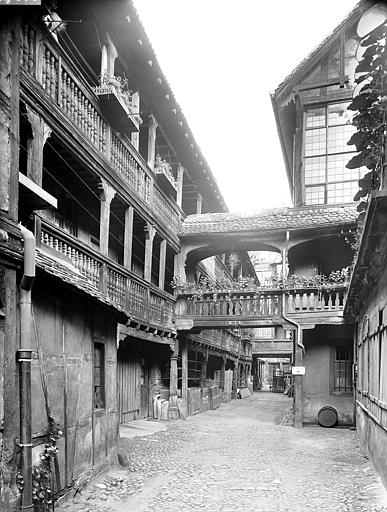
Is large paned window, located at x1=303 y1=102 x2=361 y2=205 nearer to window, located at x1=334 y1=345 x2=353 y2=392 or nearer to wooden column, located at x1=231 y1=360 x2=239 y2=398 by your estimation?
window, located at x1=334 y1=345 x2=353 y2=392

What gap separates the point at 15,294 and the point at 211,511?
13.9ft

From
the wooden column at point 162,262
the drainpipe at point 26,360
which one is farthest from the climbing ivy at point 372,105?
the wooden column at point 162,262

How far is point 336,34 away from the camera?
19.8 meters

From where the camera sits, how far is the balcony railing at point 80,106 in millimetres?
9320

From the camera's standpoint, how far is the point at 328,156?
2027cm

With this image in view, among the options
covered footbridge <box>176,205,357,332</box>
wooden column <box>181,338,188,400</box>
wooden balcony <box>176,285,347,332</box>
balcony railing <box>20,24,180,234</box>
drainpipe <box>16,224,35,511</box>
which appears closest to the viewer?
drainpipe <box>16,224,35,511</box>

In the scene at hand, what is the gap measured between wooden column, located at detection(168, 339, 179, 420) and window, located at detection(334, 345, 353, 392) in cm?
560

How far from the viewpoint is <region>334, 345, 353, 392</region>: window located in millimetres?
18344

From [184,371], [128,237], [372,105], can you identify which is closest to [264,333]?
[184,371]

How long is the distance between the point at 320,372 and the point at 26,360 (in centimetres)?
1436

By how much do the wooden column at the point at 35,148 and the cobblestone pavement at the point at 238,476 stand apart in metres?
5.16

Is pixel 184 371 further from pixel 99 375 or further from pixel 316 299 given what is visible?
pixel 99 375

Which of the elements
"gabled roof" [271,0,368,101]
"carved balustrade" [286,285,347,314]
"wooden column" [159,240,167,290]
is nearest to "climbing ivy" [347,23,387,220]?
"carved balustrade" [286,285,347,314]

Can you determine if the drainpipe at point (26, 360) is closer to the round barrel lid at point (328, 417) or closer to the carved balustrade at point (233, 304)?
the carved balustrade at point (233, 304)
